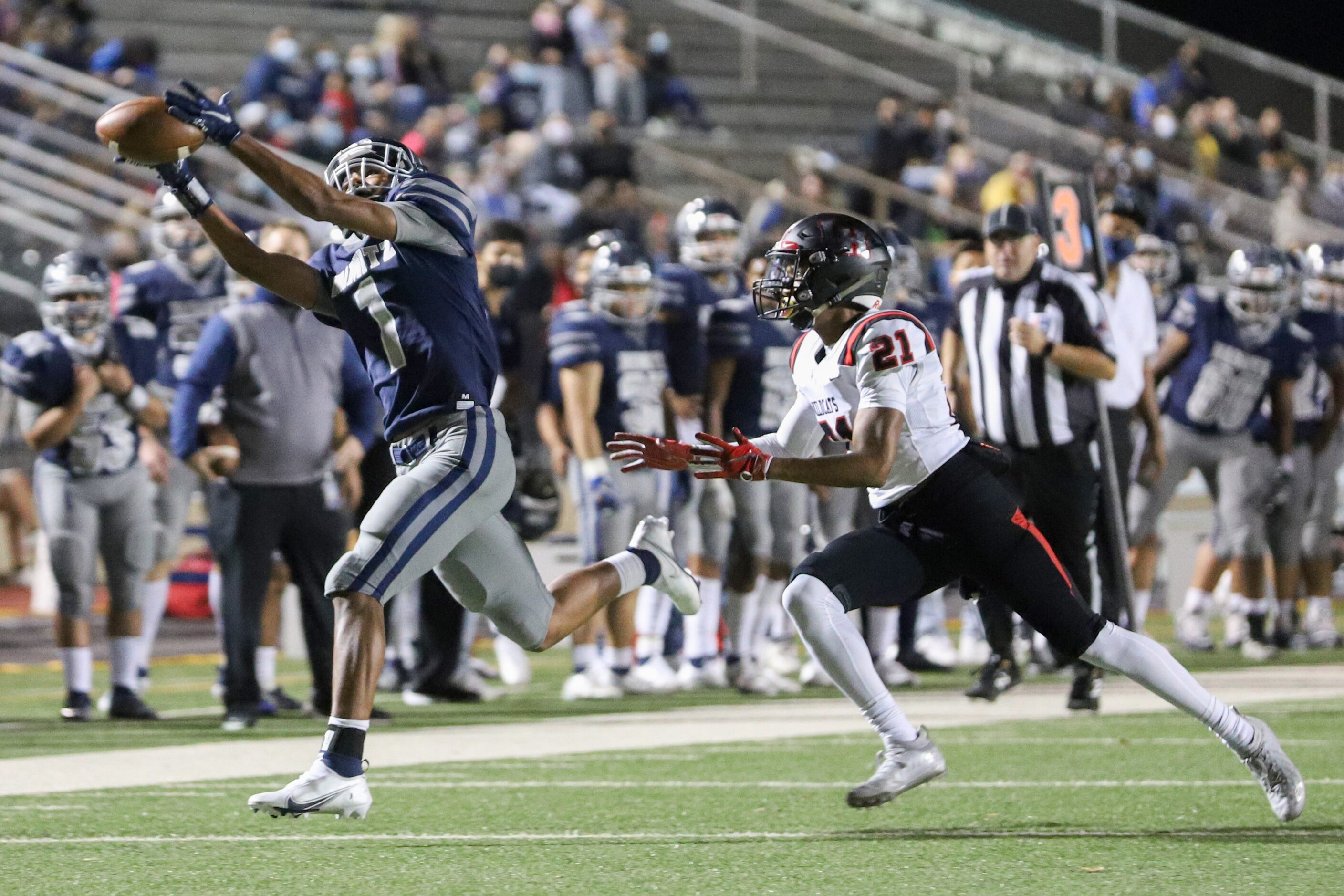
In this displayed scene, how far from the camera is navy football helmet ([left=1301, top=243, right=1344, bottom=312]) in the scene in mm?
12141

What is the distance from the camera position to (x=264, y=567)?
8258mm

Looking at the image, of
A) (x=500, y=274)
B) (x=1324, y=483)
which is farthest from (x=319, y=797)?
(x=1324, y=483)

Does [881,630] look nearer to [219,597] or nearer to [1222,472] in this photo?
[1222,472]

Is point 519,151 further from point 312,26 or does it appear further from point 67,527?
point 67,527

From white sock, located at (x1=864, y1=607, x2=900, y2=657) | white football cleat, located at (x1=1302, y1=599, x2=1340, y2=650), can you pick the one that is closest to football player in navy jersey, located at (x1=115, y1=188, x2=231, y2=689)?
white sock, located at (x1=864, y1=607, x2=900, y2=657)

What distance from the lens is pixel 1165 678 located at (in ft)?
17.4

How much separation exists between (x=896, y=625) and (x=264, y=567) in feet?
11.9

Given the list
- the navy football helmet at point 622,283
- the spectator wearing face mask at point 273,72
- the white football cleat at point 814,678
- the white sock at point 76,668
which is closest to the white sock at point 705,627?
the white football cleat at point 814,678

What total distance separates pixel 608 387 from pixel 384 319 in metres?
4.28

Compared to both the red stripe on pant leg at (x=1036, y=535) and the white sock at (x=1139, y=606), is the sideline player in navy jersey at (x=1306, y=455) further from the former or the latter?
the red stripe on pant leg at (x=1036, y=535)

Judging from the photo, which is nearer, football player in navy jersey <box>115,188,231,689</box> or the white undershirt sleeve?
the white undershirt sleeve

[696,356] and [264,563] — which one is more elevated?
[696,356]

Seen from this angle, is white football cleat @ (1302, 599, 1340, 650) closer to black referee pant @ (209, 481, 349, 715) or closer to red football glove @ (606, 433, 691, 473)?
black referee pant @ (209, 481, 349, 715)

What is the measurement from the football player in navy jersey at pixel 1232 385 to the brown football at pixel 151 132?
735 cm
